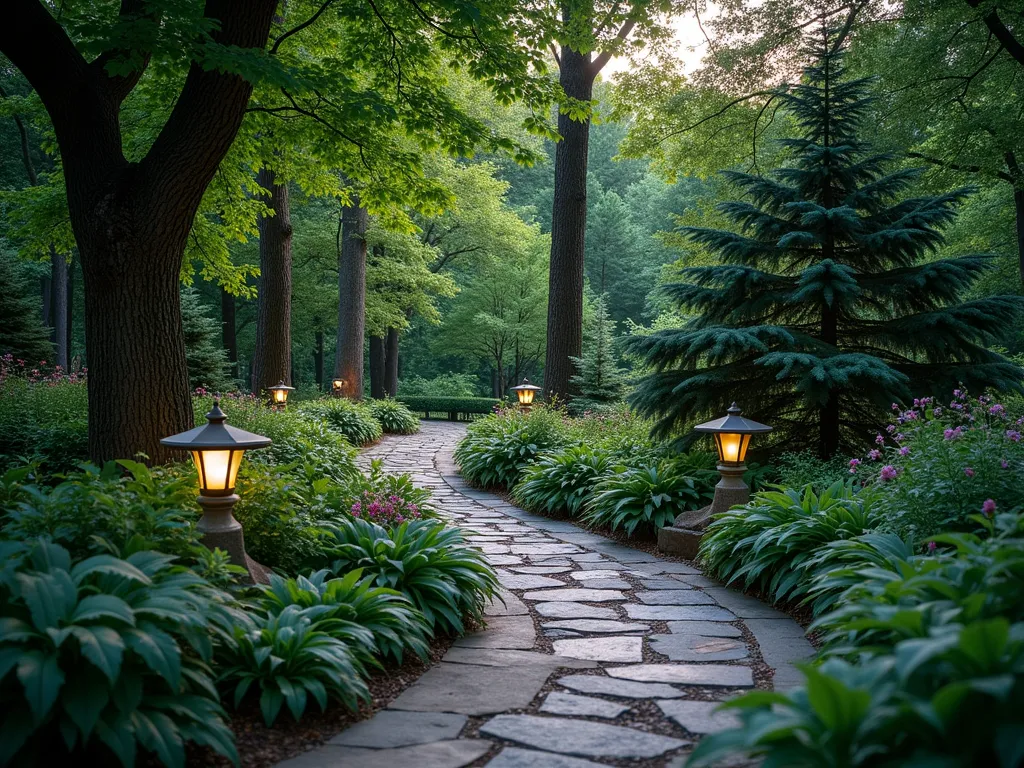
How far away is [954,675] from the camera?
1.89 metres

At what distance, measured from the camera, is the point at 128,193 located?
5223 millimetres

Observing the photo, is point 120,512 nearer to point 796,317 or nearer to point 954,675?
point 954,675

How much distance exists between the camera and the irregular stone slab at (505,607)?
4.72m

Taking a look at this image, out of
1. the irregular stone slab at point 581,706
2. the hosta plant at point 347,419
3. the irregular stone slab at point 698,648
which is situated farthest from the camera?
the hosta plant at point 347,419

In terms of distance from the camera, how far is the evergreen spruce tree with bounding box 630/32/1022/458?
22.1 feet

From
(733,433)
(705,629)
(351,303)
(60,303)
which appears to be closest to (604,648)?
(705,629)

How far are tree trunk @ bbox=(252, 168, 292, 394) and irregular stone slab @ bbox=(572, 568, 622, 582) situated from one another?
8246 mm

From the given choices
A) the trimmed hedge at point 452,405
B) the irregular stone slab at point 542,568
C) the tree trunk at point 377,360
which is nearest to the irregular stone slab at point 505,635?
the irregular stone slab at point 542,568

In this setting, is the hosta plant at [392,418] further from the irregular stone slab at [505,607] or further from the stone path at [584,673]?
the irregular stone slab at [505,607]

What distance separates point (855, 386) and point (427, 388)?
28366 mm

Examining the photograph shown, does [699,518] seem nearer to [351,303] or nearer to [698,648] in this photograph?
[698,648]

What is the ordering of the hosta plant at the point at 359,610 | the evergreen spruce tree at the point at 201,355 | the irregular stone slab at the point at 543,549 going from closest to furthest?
the hosta plant at the point at 359,610 < the irregular stone slab at the point at 543,549 < the evergreen spruce tree at the point at 201,355

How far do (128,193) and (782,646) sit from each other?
5230mm

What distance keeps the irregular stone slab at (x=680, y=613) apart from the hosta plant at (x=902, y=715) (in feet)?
8.97
